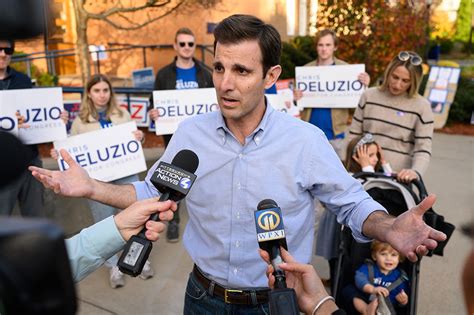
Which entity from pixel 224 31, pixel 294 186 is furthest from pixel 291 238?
pixel 224 31

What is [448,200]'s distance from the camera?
630 centimetres

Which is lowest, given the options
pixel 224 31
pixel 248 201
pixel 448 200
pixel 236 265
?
pixel 448 200

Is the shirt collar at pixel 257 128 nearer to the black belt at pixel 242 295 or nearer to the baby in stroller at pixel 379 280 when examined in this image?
the black belt at pixel 242 295

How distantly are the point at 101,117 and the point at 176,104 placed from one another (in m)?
0.90

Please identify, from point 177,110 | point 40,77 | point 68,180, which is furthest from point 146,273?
point 40,77

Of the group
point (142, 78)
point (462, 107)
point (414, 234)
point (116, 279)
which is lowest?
point (116, 279)

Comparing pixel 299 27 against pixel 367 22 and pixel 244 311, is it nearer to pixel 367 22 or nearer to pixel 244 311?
pixel 367 22

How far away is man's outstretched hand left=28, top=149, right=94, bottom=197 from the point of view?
1987 mm

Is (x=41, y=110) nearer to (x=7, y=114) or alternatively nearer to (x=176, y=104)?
(x=7, y=114)

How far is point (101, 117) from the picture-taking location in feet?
14.5

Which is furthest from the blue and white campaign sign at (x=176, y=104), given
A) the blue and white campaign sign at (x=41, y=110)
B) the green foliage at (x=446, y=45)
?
the green foliage at (x=446, y=45)

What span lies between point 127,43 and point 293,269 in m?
13.1

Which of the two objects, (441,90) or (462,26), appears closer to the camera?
(441,90)

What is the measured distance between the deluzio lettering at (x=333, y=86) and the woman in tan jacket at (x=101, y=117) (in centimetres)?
219
